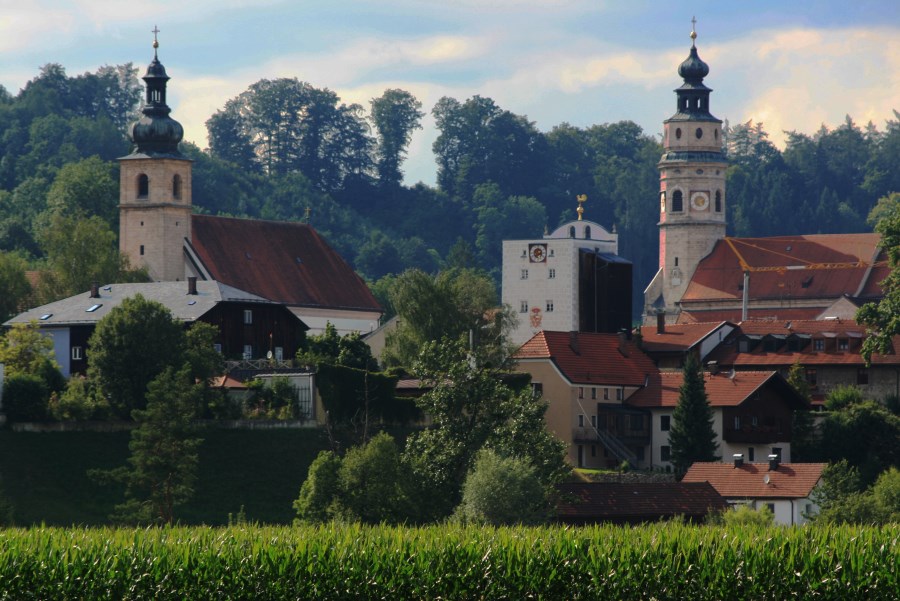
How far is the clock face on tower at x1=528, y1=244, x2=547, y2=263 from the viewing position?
377 feet

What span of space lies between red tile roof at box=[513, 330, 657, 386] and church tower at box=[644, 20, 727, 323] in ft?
148

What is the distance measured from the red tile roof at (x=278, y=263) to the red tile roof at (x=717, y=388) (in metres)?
26.0

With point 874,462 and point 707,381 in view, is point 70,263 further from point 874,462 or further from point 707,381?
point 874,462

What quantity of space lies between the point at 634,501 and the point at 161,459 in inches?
578

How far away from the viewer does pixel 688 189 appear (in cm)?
14425

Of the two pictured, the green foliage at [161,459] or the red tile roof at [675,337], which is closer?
the green foliage at [161,459]

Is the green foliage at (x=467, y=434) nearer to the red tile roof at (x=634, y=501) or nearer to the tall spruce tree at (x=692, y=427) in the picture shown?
the red tile roof at (x=634, y=501)

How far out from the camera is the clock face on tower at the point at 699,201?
143375 mm

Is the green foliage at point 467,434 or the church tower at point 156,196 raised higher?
the church tower at point 156,196

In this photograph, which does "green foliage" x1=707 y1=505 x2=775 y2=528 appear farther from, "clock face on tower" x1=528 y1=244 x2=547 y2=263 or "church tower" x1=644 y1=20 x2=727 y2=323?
"church tower" x1=644 y1=20 x2=727 y2=323

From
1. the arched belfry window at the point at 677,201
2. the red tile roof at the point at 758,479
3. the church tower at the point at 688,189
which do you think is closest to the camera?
the red tile roof at the point at 758,479

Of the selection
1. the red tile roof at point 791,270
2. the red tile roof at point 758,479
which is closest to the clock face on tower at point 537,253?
the red tile roof at point 791,270

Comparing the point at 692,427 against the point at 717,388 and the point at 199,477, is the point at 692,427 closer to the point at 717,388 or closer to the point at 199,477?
the point at 717,388

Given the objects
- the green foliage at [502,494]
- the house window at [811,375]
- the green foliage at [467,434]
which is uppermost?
the house window at [811,375]
